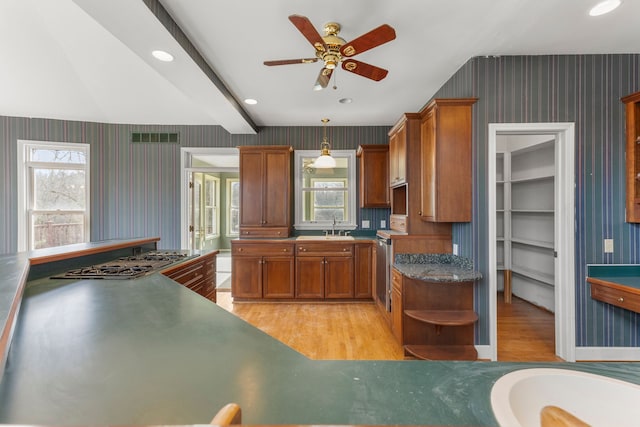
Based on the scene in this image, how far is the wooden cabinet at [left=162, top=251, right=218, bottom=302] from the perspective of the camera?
2229mm

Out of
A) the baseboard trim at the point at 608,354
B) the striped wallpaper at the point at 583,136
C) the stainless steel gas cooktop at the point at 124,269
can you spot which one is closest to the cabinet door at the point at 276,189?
the stainless steel gas cooktop at the point at 124,269

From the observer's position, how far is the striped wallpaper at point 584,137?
2.45 meters

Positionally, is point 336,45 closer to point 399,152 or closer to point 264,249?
point 399,152

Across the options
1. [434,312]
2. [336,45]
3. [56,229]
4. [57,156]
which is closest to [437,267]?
[434,312]

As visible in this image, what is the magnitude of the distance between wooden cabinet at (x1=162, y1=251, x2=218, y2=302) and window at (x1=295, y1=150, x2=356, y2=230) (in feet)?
5.99

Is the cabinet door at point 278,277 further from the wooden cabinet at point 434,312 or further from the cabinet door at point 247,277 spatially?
the wooden cabinet at point 434,312

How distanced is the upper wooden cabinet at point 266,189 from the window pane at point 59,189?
2.56m

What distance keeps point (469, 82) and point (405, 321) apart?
2294 mm

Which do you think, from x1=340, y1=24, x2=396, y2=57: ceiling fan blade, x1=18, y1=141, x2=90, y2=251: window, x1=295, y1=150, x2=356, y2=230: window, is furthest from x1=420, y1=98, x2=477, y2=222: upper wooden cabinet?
x1=18, y1=141, x2=90, y2=251: window

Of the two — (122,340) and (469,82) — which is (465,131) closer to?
(469,82)

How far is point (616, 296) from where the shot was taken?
219cm

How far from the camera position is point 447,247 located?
2818 mm

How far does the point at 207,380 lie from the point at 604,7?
3.17m

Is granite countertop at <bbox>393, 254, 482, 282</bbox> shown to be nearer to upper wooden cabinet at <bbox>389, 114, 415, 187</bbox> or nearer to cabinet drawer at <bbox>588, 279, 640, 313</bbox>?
upper wooden cabinet at <bbox>389, 114, 415, 187</bbox>
